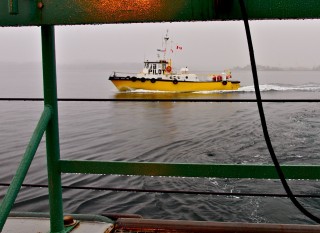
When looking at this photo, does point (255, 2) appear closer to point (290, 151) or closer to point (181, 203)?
point (181, 203)

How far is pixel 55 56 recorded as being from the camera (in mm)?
1838

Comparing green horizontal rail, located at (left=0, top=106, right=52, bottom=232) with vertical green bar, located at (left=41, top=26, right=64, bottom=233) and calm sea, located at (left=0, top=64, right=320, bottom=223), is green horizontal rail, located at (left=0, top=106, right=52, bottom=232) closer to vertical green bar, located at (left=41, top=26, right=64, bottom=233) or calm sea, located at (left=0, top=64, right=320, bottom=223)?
vertical green bar, located at (left=41, top=26, right=64, bottom=233)

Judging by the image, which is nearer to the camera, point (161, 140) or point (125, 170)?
point (125, 170)

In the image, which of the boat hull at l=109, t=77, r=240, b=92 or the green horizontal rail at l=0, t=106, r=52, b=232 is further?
the boat hull at l=109, t=77, r=240, b=92

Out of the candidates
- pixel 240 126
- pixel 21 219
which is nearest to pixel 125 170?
pixel 21 219

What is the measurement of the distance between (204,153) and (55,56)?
14.1 meters

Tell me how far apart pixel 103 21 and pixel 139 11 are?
0.58ft

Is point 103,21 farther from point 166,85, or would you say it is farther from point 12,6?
point 166,85

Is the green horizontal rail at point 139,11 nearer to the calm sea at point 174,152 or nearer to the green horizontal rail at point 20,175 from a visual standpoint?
the green horizontal rail at point 20,175

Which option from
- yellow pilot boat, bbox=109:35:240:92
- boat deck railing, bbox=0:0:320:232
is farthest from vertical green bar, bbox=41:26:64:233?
yellow pilot boat, bbox=109:35:240:92

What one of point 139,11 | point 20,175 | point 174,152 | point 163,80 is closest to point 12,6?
point 139,11

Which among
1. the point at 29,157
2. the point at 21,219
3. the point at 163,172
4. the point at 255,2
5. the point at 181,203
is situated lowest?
the point at 181,203

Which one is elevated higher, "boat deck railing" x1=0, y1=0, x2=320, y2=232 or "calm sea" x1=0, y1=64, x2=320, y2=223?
"boat deck railing" x1=0, y1=0, x2=320, y2=232

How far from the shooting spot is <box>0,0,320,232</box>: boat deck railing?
1.51 m
